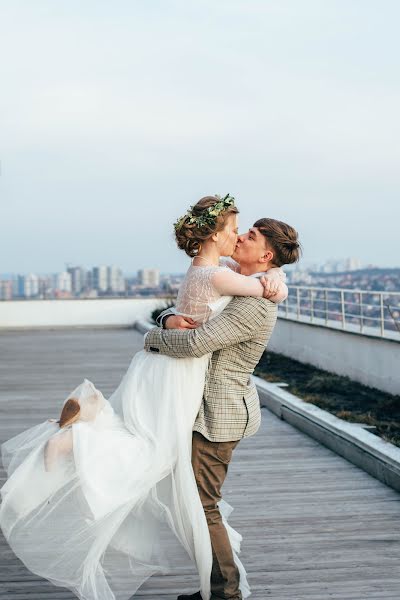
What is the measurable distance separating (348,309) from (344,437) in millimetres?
7179

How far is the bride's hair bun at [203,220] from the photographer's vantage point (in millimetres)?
3371

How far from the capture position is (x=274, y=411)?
8.91 meters

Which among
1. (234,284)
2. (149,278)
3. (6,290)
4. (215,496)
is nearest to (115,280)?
(149,278)

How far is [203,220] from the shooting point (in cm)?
337

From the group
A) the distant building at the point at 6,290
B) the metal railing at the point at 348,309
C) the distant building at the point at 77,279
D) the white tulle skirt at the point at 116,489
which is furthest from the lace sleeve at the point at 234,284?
the distant building at the point at 77,279

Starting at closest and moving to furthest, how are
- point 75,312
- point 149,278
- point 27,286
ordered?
point 75,312
point 149,278
point 27,286

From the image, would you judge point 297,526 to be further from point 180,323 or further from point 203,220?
point 203,220

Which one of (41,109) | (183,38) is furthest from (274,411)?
(41,109)

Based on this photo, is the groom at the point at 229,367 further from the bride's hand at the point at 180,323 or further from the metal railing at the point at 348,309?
the metal railing at the point at 348,309

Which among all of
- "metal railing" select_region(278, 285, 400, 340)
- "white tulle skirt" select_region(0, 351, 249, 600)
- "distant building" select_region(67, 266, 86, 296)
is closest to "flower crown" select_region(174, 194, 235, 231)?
"white tulle skirt" select_region(0, 351, 249, 600)

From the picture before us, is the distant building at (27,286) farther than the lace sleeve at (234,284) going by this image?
Yes

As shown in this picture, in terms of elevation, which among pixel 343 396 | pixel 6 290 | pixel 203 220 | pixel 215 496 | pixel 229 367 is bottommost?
pixel 343 396

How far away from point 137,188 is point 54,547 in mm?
35077

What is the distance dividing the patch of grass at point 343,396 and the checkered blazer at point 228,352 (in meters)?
3.25
